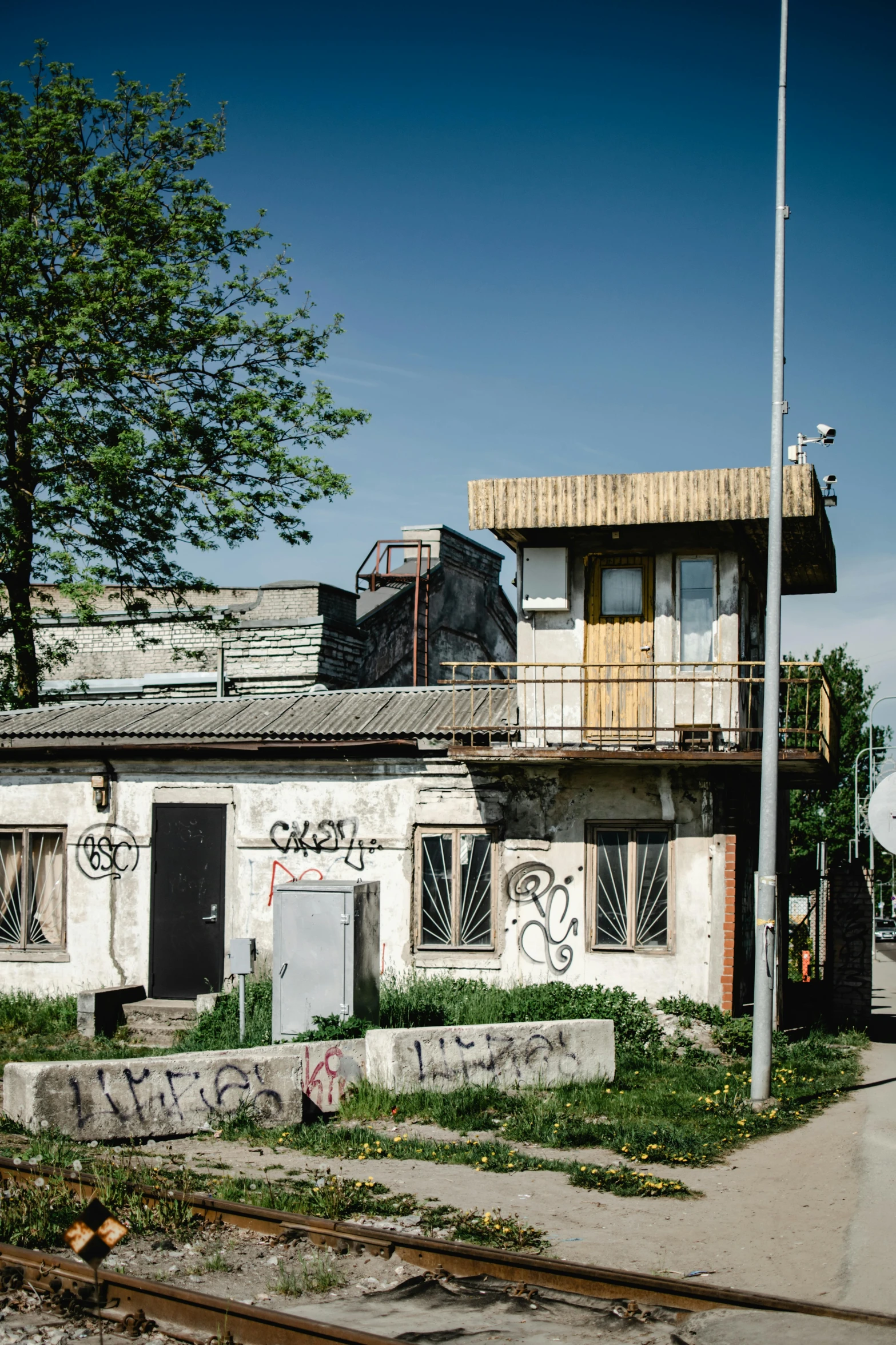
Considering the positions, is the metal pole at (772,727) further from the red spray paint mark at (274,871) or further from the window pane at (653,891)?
the red spray paint mark at (274,871)

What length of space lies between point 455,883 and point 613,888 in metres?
1.95

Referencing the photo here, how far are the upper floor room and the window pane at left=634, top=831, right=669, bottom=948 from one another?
3.97 ft

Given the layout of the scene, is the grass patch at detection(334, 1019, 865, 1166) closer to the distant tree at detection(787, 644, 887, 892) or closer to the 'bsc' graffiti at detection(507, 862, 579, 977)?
the 'bsc' graffiti at detection(507, 862, 579, 977)

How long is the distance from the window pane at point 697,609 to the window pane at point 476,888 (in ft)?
11.1

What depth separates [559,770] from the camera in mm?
14914

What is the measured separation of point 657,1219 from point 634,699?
7530mm

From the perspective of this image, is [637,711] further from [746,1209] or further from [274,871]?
[746,1209]

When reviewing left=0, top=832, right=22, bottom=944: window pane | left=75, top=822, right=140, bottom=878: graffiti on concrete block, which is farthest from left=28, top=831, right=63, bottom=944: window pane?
left=75, top=822, right=140, bottom=878: graffiti on concrete block

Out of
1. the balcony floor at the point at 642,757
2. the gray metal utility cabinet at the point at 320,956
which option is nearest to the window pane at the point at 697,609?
the balcony floor at the point at 642,757

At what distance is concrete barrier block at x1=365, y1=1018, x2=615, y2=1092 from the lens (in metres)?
11.2

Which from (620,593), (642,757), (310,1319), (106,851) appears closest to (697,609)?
(620,593)

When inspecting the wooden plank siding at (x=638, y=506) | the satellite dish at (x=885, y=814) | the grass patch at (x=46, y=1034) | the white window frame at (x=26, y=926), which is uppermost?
the wooden plank siding at (x=638, y=506)

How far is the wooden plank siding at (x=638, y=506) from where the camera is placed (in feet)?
45.9

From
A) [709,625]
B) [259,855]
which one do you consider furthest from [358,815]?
[709,625]
